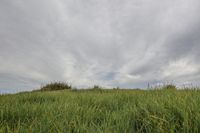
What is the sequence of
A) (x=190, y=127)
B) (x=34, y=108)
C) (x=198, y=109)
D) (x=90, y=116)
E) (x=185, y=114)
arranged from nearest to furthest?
(x=190, y=127) → (x=185, y=114) → (x=198, y=109) → (x=90, y=116) → (x=34, y=108)

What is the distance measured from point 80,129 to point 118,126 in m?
0.37

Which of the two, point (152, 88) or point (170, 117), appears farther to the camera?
point (152, 88)

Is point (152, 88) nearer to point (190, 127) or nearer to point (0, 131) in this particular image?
point (190, 127)

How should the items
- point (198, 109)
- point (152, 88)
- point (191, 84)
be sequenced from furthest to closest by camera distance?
point (152, 88) < point (191, 84) < point (198, 109)

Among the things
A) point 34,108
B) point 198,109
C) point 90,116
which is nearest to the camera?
point 198,109

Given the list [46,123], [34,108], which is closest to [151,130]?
[46,123]

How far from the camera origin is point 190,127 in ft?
6.17

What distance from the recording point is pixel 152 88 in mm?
5293

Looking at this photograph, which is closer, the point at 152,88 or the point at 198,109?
the point at 198,109

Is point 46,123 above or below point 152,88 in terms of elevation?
below

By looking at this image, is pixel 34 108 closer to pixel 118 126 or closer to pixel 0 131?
pixel 0 131

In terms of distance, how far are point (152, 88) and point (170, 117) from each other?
3.15m

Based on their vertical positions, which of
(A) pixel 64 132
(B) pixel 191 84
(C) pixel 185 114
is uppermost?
(B) pixel 191 84

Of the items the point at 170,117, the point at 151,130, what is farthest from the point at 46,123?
the point at 170,117
